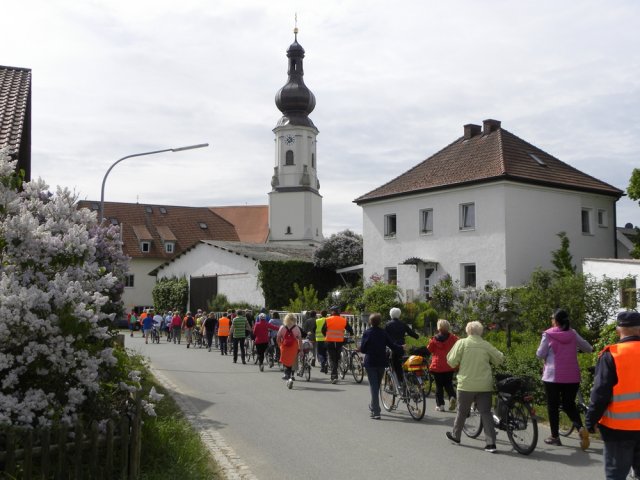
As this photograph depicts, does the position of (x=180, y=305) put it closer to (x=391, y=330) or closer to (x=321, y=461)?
(x=391, y=330)

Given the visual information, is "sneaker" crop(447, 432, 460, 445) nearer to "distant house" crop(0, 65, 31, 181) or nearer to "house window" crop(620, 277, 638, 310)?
"distant house" crop(0, 65, 31, 181)

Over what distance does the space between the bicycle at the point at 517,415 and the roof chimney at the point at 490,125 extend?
85.6 ft

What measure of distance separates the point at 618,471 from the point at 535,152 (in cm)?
2974

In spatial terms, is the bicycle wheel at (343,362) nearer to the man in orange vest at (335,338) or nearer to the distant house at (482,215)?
the man in orange vest at (335,338)

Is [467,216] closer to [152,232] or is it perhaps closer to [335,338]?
[335,338]

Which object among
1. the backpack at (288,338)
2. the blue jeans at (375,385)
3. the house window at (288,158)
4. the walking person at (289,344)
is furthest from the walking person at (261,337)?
the house window at (288,158)

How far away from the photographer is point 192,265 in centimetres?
4578

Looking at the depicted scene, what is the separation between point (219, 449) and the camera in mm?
9422

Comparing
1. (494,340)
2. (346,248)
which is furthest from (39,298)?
(346,248)

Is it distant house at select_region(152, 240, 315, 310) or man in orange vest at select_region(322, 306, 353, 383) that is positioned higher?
distant house at select_region(152, 240, 315, 310)

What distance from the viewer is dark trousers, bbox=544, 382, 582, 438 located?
954 centimetres

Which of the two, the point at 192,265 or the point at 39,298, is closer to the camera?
the point at 39,298

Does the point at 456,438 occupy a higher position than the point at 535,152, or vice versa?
the point at 535,152

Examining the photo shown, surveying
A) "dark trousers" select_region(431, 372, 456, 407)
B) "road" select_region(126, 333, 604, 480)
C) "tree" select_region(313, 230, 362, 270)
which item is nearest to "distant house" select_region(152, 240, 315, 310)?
"tree" select_region(313, 230, 362, 270)
